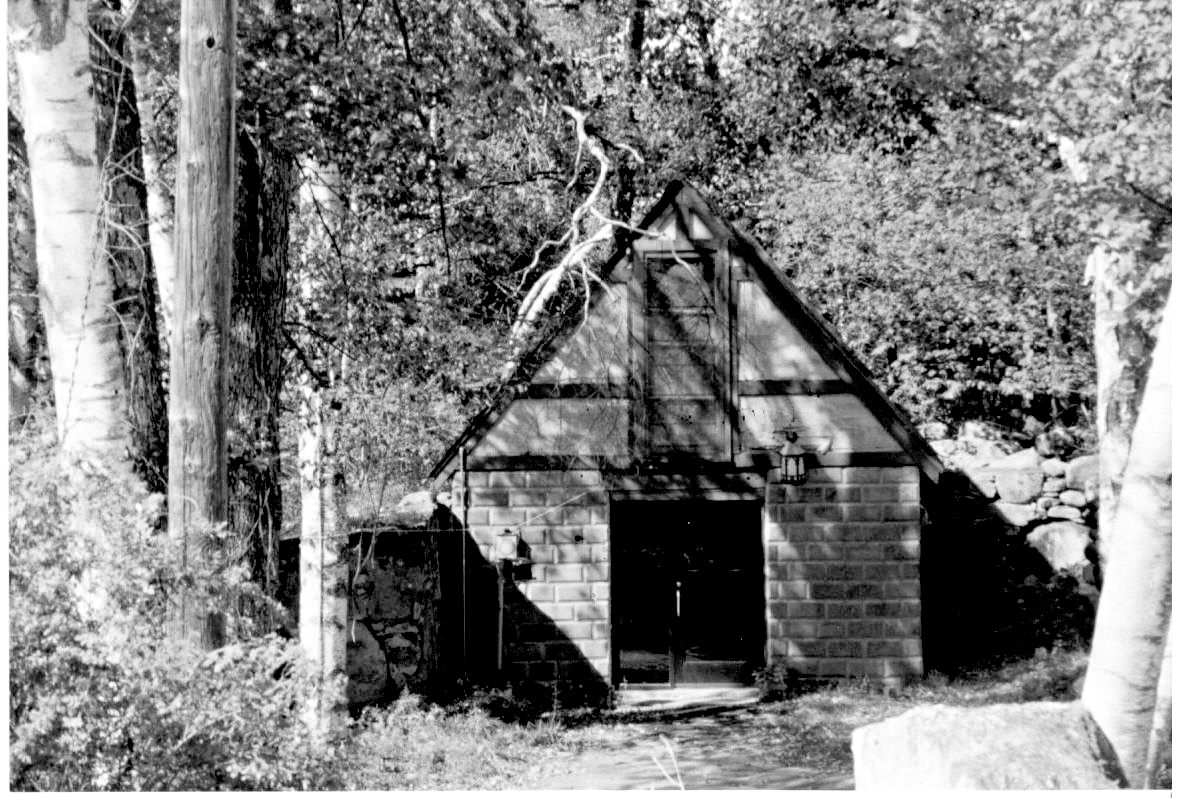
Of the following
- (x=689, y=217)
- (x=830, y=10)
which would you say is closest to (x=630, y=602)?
(x=689, y=217)

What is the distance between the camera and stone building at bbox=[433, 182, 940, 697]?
28.4ft

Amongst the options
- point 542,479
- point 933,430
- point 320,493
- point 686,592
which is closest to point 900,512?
point 933,430

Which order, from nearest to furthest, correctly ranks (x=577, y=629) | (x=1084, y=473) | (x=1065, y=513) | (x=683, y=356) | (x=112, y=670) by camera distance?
(x=112, y=670) < (x=1084, y=473) < (x=1065, y=513) < (x=683, y=356) < (x=577, y=629)

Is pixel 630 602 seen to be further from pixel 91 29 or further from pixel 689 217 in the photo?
pixel 91 29

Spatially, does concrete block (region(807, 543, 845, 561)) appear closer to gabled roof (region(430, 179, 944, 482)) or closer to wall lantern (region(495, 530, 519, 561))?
gabled roof (region(430, 179, 944, 482))

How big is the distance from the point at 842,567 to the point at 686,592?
1.54 m

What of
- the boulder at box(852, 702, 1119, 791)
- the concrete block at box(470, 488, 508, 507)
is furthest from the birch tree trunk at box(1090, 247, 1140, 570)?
the concrete block at box(470, 488, 508, 507)

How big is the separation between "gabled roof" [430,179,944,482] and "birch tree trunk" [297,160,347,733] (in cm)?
121

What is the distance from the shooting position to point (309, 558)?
26.2 feet

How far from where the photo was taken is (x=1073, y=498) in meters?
7.93

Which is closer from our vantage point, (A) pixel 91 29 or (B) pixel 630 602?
(A) pixel 91 29

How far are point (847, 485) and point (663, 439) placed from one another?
1.47 metres

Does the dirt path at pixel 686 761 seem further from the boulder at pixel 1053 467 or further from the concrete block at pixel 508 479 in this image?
the boulder at pixel 1053 467

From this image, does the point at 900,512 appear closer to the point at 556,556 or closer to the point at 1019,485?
the point at 1019,485
